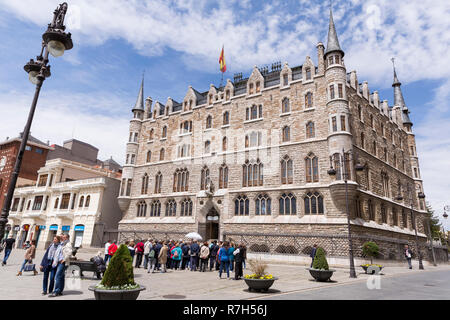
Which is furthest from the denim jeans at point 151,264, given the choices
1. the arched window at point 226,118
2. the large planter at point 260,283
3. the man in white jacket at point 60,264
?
the arched window at point 226,118

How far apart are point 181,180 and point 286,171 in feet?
40.5

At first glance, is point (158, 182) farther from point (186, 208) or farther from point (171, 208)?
point (186, 208)

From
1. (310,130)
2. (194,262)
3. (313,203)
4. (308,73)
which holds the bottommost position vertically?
(194,262)

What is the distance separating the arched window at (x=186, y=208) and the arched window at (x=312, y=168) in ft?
41.9

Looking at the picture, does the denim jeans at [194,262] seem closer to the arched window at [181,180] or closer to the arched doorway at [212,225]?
the arched doorway at [212,225]

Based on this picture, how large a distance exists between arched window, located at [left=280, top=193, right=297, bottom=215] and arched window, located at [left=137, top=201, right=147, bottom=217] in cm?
1699

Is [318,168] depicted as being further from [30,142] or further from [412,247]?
[30,142]

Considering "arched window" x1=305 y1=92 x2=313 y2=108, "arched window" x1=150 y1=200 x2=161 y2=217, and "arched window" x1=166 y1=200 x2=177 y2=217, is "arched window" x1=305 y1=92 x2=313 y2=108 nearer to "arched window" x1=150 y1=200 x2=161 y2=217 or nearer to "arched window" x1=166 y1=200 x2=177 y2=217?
"arched window" x1=166 y1=200 x2=177 y2=217

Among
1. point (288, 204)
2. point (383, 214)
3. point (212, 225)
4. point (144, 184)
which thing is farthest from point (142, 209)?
point (383, 214)

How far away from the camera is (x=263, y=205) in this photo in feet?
86.8

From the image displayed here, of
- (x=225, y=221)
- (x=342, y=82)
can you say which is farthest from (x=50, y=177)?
(x=342, y=82)

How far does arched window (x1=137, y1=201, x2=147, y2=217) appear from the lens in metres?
34.6

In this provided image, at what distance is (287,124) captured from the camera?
1080 inches

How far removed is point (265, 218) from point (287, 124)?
29.0ft
